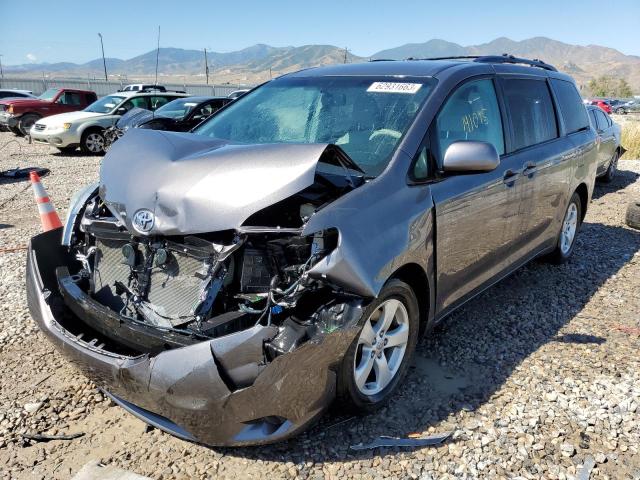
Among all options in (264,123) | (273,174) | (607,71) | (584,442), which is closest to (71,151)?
(264,123)

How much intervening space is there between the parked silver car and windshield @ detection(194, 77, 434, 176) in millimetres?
14

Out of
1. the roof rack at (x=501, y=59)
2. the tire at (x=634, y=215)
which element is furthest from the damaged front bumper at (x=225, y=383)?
the tire at (x=634, y=215)

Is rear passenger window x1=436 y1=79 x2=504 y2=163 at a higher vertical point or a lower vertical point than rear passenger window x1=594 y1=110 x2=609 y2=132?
higher

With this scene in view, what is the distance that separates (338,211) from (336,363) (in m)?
0.74

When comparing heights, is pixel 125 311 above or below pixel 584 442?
above

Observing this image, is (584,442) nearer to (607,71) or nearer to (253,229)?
(253,229)

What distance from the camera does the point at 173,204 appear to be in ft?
8.64

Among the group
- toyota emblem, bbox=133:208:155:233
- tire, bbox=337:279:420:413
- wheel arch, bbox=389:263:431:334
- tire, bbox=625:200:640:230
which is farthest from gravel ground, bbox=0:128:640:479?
tire, bbox=625:200:640:230

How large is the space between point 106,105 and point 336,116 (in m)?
14.0

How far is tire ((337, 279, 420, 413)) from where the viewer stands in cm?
271

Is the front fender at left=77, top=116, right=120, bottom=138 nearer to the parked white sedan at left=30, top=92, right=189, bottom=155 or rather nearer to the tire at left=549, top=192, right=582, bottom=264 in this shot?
the parked white sedan at left=30, top=92, right=189, bottom=155

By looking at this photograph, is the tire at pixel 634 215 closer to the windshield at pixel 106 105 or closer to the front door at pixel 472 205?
the front door at pixel 472 205

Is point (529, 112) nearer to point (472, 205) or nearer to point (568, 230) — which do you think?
point (472, 205)

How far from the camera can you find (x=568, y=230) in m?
5.67
